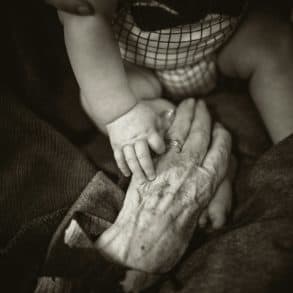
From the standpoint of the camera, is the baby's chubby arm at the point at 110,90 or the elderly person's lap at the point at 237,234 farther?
the baby's chubby arm at the point at 110,90

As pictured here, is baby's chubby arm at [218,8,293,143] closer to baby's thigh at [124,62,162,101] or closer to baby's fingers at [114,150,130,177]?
baby's thigh at [124,62,162,101]

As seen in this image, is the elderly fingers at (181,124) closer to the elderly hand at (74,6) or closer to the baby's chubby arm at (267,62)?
the baby's chubby arm at (267,62)

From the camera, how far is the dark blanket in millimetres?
488

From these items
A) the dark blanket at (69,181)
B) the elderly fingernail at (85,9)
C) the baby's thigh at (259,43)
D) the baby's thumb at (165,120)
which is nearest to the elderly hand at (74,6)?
the elderly fingernail at (85,9)

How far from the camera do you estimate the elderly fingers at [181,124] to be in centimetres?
66

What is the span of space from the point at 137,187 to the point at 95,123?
209mm

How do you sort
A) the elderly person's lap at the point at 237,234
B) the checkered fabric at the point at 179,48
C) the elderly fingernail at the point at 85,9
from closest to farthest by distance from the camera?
the elderly person's lap at the point at 237,234 → the elderly fingernail at the point at 85,9 → the checkered fabric at the point at 179,48

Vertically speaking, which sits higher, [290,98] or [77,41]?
[77,41]

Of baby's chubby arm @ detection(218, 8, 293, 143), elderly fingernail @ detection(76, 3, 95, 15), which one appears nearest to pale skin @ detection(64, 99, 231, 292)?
baby's chubby arm @ detection(218, 8, 293, 143)

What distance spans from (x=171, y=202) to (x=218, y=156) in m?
0.14

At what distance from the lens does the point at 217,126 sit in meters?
0.71

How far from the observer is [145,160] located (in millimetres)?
590

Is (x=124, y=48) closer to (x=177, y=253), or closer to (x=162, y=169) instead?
(x=162, y=169)

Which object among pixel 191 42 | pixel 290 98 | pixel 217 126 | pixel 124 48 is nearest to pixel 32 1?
pixel 124 48
